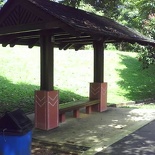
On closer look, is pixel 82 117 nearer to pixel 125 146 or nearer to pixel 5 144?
pixel 125 146

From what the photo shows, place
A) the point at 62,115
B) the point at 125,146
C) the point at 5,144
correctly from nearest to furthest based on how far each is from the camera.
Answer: the point at 5,144, the point at 125,146, the point at 62,115

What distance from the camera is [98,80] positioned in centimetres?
1183

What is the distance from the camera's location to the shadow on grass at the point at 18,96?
11950 millimetres

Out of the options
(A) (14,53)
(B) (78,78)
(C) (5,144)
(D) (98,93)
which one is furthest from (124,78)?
(C) (5,144)

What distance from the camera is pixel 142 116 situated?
10727 millimetres

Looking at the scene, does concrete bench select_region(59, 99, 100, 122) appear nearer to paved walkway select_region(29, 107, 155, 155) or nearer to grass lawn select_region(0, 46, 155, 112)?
paved walkway select_region(29, 107, 155, 155)

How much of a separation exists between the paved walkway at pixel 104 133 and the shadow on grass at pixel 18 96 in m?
2.41

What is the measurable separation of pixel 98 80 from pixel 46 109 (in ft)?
13.0

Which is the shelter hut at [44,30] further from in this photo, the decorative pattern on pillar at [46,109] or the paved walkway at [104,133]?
the paved walkway at [104,133]

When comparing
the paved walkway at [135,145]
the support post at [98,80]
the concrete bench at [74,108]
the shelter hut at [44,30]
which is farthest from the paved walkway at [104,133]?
the support post at [98,80]

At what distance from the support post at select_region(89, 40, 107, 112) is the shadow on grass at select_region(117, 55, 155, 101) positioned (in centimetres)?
524

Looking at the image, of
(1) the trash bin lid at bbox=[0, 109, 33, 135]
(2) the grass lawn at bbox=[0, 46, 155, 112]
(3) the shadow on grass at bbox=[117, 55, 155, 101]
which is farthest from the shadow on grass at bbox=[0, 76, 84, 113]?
(1) the trash bin lid at bbox=[0, 109, 33, 135]

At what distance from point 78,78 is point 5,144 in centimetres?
1470

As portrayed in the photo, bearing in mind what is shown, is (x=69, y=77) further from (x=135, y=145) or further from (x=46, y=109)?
(x=135, y=145)
